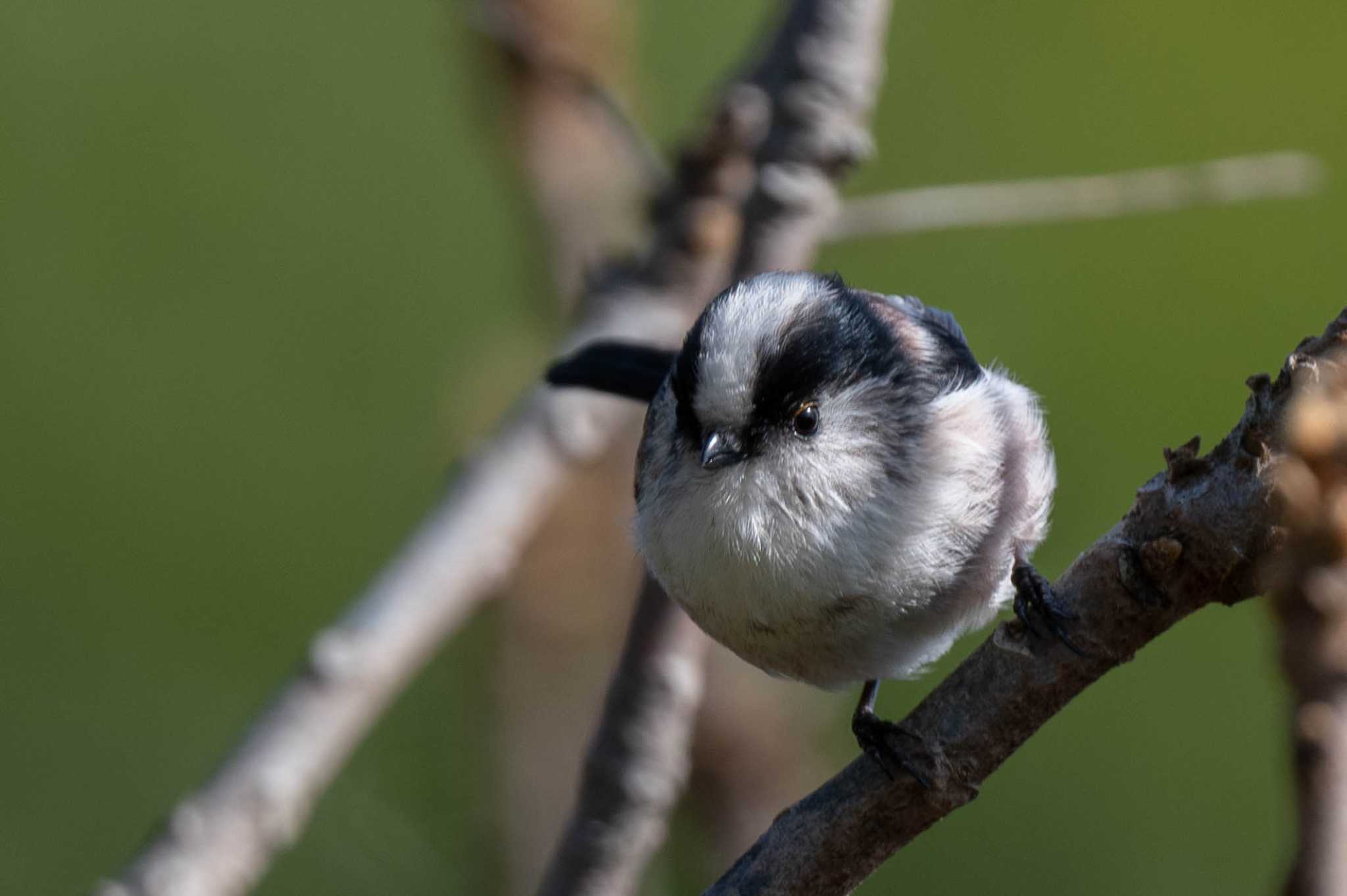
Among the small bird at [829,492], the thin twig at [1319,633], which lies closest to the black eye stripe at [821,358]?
the small bird at [829,492]

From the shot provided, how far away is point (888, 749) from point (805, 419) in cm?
35

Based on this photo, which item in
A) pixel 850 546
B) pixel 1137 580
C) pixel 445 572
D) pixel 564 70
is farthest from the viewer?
pixel 564 70

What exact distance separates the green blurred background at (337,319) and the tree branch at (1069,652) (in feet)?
3.75

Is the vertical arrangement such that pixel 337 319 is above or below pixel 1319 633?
below

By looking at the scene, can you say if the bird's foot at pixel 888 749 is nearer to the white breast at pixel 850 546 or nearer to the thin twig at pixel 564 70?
the white breast at pixel 850 546

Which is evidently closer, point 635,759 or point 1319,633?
point 1319,633

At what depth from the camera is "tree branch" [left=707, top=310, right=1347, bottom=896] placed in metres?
0.82

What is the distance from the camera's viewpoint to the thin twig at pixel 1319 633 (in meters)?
0.45

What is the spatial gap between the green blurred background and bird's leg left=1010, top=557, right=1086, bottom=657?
3.75ft

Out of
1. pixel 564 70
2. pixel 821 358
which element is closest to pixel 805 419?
pixel 821 358

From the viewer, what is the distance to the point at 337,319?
Answer: 264 centimetres

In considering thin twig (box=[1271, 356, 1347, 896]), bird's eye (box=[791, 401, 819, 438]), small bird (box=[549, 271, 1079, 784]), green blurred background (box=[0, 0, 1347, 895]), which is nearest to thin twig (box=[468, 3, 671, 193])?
green blurred background (box=[0, 0, 1347, 895])

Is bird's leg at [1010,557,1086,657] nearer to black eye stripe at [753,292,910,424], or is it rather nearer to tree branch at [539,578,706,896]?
→ black eye stripe at [753,292,910,424]

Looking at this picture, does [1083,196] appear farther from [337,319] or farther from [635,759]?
[337,319]
